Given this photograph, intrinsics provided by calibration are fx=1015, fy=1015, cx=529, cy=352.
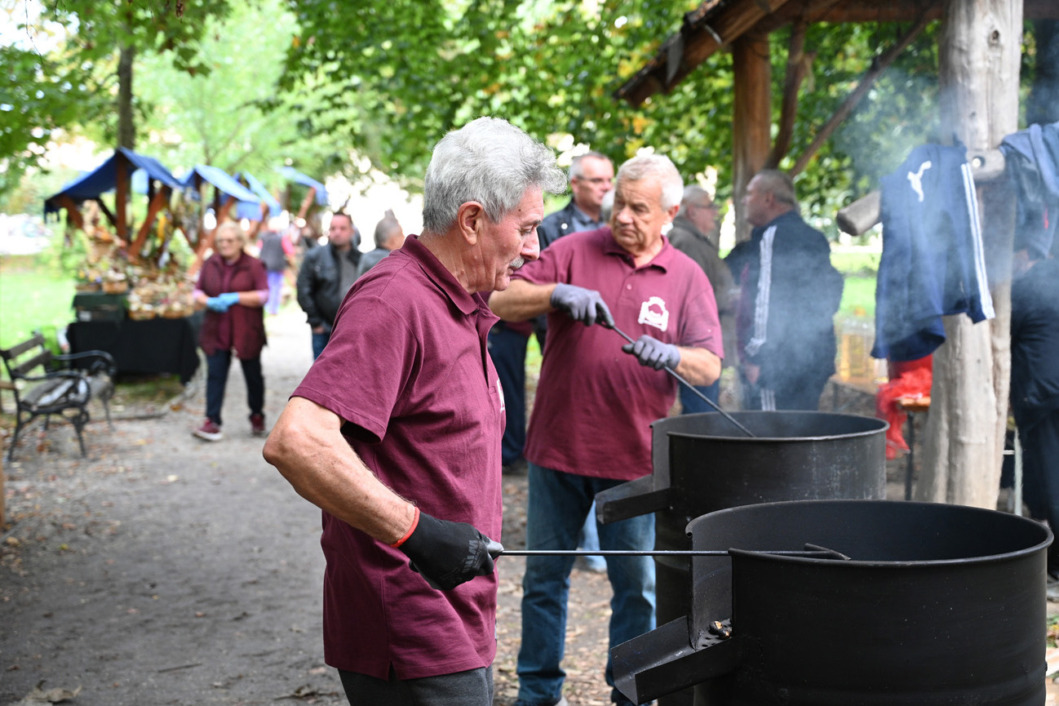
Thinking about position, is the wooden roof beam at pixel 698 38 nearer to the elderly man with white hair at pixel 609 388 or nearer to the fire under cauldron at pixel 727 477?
the elderly man with white hair at pixel 609 388

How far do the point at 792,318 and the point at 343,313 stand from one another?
14.5 ft

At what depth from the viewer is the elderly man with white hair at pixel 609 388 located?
3.73m

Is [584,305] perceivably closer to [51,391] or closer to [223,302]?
[223,302]

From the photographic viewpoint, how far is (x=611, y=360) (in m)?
3.75

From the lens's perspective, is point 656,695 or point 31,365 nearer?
point 656,695

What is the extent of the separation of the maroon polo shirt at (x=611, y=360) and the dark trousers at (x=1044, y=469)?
212 centimetres

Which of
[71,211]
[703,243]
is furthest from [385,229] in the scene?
[71,211]

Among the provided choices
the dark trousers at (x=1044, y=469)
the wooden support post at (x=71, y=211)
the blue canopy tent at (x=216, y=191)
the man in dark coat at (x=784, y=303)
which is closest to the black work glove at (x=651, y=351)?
the man in dark coat at (x=784, y=303)

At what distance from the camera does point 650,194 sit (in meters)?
3.80

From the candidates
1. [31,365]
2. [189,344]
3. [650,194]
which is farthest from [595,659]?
[189,344]

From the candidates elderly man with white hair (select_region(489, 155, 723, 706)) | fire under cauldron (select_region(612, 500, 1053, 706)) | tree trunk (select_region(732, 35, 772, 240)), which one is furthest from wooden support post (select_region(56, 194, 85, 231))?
fire under cauldron (select_region(612, 500, 1053, 706))

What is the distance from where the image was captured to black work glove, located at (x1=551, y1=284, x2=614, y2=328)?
352cm

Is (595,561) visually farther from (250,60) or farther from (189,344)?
(250,60)

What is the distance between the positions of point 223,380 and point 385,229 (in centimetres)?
270
